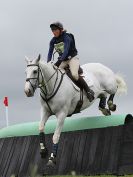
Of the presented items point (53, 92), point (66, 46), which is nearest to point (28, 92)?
point (53, 92)

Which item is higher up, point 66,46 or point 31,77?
point 66,46

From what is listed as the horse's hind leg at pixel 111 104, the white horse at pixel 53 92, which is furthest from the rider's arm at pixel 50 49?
the horse's hind leg at pixel 111 104

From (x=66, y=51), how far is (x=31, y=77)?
1931 millimetres

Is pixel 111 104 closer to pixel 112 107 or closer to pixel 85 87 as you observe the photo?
pixel 112 107

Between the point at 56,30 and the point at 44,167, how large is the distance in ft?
15.1

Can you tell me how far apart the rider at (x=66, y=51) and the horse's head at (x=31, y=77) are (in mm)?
1440

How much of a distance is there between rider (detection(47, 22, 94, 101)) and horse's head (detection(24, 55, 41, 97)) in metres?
1.44

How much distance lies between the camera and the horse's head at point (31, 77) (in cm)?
894

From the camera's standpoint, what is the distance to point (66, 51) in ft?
35.3

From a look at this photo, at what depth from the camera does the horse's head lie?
8938mm

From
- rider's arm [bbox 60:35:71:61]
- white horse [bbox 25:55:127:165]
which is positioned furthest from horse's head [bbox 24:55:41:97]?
rider's arm [bbox 60:35:71:61]

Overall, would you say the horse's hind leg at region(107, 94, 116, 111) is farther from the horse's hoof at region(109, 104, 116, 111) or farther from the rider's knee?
the rider's knee

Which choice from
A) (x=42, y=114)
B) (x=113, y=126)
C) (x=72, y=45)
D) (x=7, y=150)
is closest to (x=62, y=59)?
(x=72, y=45)

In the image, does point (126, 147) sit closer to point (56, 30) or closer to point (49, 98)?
point (49, 98)
